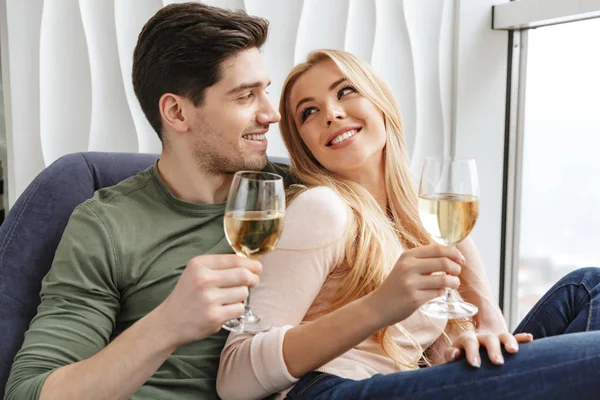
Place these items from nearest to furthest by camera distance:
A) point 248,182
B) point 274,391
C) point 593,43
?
1. point 248,182
2. point 274,391
3. point 593,43

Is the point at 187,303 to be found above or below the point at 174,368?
above

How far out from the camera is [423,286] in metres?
1.09

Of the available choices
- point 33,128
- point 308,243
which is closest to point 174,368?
point 308,243

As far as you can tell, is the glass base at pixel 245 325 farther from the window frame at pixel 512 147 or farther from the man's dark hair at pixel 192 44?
the window frame at pixel 512 147

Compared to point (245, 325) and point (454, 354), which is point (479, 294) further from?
point (245, 325)

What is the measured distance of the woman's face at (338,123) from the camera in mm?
1613

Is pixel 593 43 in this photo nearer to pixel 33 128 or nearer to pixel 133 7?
pixel 133 7

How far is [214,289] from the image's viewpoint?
1034 mm

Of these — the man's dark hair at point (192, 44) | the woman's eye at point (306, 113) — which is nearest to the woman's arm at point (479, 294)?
the woman's eye at point (306, 113)

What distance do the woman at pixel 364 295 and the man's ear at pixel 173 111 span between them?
29 centimetres

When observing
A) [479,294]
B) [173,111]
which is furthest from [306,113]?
[479,294]

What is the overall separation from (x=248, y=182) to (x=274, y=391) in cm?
48

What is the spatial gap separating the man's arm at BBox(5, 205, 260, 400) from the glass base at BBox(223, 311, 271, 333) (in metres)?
0.03

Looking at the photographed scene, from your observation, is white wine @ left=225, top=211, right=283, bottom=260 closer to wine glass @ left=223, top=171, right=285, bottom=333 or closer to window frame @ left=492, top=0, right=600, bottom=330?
wine glass @ left=223, top=171, right=285, bottom=333
